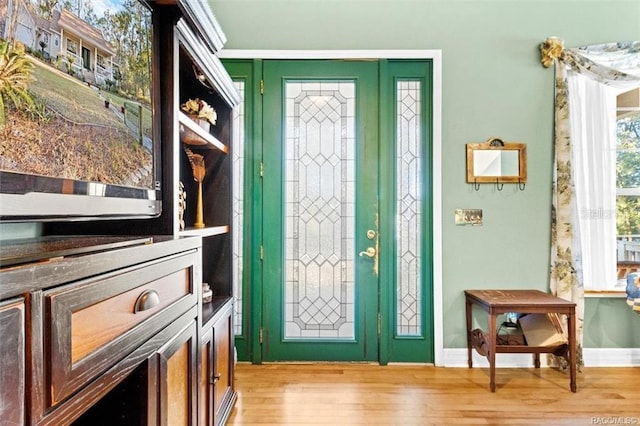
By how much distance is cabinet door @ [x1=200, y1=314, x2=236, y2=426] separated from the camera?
1605 mm

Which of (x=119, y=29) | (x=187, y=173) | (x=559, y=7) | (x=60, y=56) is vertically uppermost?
(x=559, y=7)

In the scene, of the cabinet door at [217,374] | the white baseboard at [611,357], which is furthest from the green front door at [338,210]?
the white baseboard at [611,357]

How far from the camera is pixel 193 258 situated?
1.35 metres

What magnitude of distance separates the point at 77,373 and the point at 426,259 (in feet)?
8.16

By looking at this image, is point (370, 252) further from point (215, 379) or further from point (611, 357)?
point (611, 357)

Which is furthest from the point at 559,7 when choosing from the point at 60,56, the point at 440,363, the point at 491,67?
the point at 60,56

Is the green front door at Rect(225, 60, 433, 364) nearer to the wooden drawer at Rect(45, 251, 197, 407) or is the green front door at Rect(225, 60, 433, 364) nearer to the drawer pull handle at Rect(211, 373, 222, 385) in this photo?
the drawer pull handle at Rect(211, 373, 222, 385)

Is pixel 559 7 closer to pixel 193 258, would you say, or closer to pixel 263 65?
pixel 263 65

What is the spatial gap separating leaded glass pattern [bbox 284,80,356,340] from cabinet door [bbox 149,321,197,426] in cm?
157

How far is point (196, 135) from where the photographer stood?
1.72m

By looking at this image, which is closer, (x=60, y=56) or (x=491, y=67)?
(x=60, y=56)

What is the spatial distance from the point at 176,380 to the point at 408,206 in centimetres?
211

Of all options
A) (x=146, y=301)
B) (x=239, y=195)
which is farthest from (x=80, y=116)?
(x=239, y=195)

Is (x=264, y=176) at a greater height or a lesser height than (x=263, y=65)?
lesser
